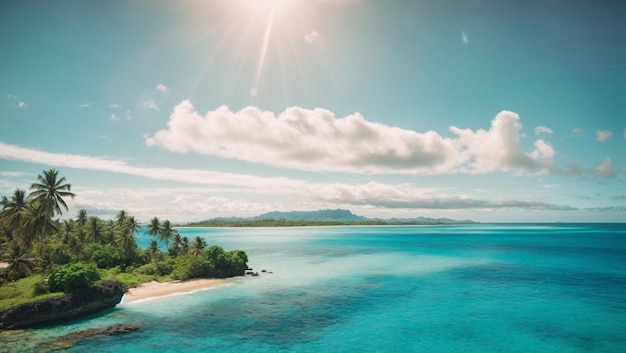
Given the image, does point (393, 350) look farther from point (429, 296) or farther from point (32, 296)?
point (32, 296)

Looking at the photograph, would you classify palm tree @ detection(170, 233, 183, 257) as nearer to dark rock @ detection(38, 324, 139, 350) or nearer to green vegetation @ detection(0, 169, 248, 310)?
green vegetation @ detection(0, 169, 248, 310)

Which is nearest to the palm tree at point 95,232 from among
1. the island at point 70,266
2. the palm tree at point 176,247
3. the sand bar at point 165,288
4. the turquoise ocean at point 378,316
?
the island at point 70,266

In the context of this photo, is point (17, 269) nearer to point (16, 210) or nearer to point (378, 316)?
point (16, 210)

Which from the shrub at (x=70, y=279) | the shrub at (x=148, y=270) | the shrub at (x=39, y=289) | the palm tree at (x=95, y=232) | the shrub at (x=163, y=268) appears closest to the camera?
the shrub at (x=39, y=289)

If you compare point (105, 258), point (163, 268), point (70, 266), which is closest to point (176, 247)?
point (105, 258)

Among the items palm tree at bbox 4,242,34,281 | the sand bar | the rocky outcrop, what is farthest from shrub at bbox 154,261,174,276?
palm tree at bbox 4,242,34,281

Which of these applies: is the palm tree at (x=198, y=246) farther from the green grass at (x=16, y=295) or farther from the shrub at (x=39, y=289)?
the shrub at (x=39, y=289)

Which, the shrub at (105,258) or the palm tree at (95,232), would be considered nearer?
the shrub at (105,258)

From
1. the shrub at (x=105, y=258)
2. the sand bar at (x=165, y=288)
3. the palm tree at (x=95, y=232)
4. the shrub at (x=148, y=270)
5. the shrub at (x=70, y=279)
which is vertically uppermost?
the palm tree at (x=95, y=232)
